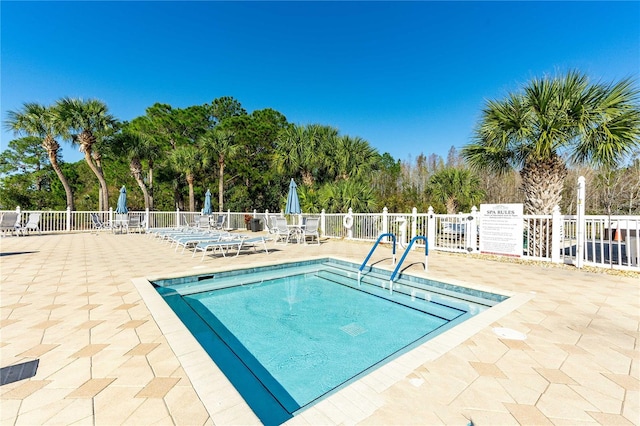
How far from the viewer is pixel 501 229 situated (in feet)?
24.0

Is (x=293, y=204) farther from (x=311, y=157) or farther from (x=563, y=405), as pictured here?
(x=563, y=405)

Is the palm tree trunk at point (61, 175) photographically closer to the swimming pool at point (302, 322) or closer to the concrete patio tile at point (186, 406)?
the swimming pool at point (302, 322)

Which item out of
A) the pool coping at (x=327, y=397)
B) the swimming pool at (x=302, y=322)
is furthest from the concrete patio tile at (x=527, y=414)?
the swimming pool at (x=302, y=322)

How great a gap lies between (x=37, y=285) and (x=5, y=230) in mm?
12411

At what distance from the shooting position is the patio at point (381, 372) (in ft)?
5.24

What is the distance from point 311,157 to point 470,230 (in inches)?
452

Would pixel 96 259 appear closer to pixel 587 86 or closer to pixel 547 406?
pixel 547 406

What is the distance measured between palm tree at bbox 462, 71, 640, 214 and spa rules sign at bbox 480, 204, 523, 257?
114 cm

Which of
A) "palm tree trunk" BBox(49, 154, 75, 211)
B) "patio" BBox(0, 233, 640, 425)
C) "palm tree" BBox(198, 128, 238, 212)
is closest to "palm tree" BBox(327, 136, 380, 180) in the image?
"palm tree" BBox(198, 128, 238, 212)

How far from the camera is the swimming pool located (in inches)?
93.4

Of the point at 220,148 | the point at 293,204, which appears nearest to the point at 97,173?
the point at 220,148

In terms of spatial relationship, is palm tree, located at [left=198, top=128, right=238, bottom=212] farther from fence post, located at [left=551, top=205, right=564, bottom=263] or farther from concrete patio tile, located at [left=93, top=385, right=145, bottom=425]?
concrete patio tile, located at [left=93, top=385, right=145, bottom=425]

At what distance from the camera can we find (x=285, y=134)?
1867 centimetres

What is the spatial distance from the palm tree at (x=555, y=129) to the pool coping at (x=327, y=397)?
20.1ft
